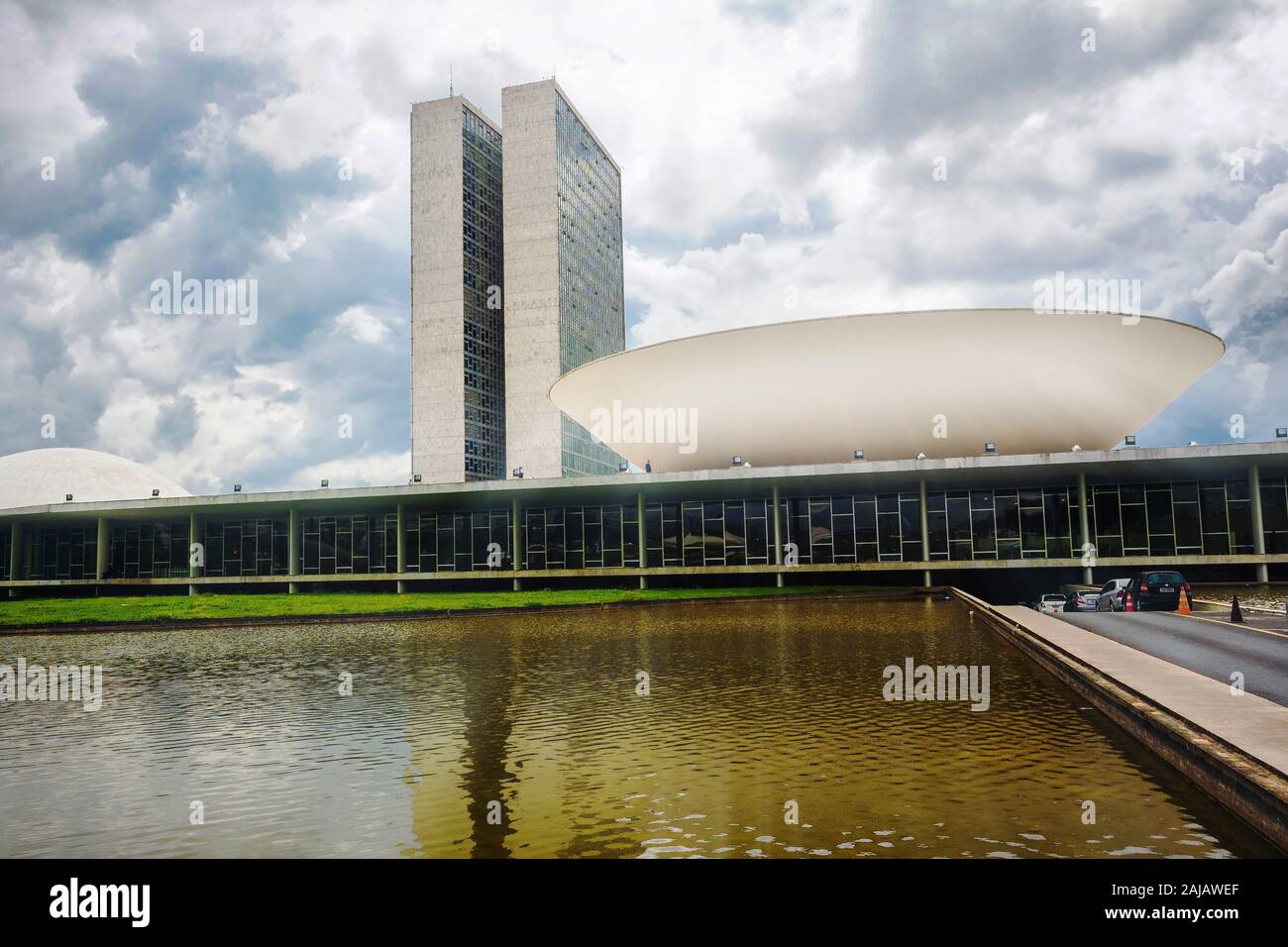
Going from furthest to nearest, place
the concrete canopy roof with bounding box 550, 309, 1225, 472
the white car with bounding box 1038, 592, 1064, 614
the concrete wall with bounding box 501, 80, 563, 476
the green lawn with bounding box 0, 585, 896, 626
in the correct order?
the concrete wall with bounding box 501, 80, 563, 476 → the concrete canopy roof with bounding box 550, 309, 1225, 472 → the green lawn with bounding box 0, 585, 896, 626 → the white car with bounding box 1038, 592, 1064, 614

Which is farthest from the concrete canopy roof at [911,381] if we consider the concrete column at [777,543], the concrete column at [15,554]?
the concrete column at [15,554]

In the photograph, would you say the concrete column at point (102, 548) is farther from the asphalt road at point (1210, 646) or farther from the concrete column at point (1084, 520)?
the asphalt road at point (1210, 646)

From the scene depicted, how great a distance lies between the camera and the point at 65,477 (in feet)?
278

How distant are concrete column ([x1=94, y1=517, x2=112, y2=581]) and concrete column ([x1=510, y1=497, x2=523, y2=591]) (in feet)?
76.2

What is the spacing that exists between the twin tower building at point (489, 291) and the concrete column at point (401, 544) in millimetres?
57522

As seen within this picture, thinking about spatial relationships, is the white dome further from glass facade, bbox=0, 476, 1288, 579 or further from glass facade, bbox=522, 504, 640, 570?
glass facade, bbox=522, 504, 640, 570

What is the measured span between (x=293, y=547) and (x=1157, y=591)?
37.4 m

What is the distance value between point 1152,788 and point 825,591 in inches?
1051

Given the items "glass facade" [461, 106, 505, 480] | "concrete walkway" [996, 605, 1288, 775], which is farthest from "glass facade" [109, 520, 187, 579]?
"glass facade" [461, 106, 505, 480]

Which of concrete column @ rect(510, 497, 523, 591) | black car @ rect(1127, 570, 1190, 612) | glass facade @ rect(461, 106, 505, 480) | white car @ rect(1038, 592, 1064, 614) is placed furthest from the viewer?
glass facade @ rect(461, 106, 505, 480)

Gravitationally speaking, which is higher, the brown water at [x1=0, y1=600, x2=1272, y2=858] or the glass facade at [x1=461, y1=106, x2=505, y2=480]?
the glass facade at [x1=461, y1=106, x2=505, y2=480]

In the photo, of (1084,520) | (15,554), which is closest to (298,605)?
(1084,520)

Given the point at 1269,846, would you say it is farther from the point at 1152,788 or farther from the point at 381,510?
the point at 381,510

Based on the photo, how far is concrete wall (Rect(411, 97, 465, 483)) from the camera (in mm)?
104000
